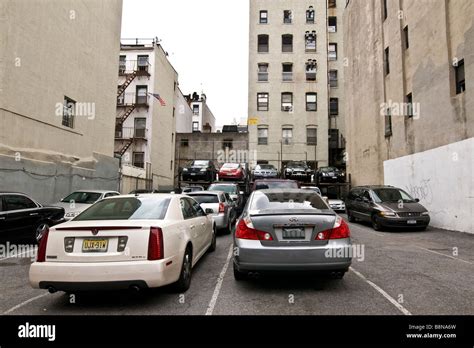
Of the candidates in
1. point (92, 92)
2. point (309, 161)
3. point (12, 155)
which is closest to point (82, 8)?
point (92, 92)

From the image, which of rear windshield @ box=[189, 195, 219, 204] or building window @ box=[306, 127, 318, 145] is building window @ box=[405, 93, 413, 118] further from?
building window @ box=[306, 127, 318, 145]

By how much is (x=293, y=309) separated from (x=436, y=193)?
12.0 metres

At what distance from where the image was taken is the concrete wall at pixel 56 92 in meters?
12.0

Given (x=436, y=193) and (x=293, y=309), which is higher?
(x=436, y=193)

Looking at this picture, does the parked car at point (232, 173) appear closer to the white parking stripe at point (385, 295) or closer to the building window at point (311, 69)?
the white parking stripe at point (385, 295)

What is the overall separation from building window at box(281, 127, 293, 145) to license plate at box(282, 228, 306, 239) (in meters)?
29.1

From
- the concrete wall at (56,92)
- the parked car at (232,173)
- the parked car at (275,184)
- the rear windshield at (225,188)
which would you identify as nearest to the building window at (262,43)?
the concrete wall at (56,92)

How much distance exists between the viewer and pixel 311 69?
111ft

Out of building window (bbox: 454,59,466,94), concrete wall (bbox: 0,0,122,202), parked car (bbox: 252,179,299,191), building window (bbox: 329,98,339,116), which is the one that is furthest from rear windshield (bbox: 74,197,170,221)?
building window (bbox: 329,98,339,116)

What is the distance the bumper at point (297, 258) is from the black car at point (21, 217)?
6.49 meters

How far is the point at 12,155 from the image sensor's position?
12.0 m

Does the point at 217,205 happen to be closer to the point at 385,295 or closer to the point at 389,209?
the point at 385,295
